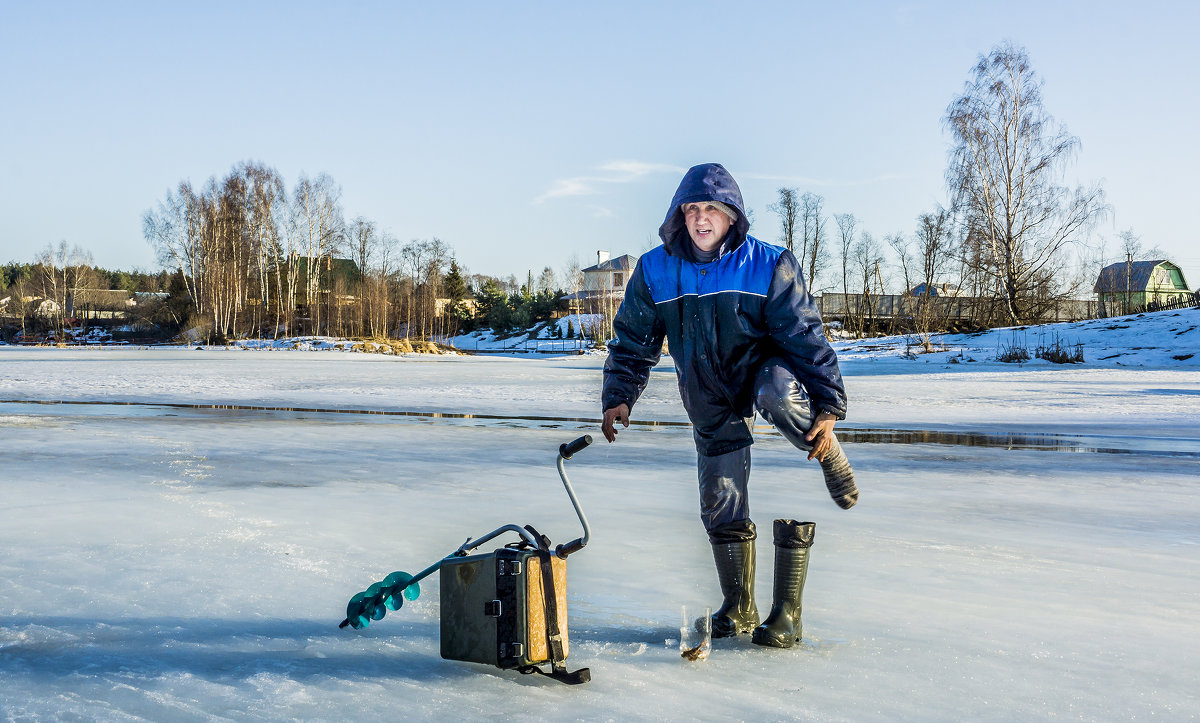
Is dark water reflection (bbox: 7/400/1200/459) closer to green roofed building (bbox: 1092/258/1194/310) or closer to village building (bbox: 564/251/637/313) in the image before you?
village building (bbox: 564/251/637/313)

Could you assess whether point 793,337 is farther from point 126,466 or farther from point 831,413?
point 126,466

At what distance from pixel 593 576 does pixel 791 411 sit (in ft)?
3.93

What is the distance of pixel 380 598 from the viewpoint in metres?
2.37

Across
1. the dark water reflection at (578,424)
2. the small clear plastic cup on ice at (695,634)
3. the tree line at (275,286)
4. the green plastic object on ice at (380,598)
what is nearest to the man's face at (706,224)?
the small clear plastic cup on ice at (695,634)

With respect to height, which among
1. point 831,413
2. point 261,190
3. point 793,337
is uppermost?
point 261,190

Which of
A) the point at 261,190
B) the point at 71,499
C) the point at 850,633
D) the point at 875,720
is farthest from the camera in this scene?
the point at 261,190

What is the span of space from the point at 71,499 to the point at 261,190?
4748 cm

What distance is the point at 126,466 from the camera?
594 cm

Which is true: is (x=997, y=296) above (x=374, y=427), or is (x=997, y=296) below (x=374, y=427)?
above

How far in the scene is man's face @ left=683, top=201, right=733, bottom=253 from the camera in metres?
2.43

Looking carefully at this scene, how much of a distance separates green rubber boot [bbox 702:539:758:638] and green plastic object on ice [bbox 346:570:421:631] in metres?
0.85

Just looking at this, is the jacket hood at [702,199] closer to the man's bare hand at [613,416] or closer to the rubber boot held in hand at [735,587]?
the man's bare hand at [613,416]

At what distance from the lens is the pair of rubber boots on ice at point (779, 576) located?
244 centimetres

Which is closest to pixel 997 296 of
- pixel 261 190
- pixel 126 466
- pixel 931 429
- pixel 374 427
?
pixel 931 429
